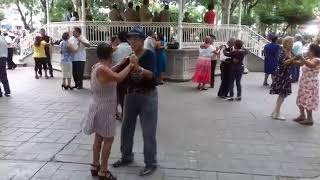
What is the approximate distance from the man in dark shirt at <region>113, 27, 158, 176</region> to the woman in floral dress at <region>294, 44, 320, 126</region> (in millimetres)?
3897

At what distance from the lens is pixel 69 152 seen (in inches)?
233

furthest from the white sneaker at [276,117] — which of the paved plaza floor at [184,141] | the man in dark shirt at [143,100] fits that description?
the man in dark shirt at [143,100]

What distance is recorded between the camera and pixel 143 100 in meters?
4.91

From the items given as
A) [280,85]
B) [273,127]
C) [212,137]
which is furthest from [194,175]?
[280,85]

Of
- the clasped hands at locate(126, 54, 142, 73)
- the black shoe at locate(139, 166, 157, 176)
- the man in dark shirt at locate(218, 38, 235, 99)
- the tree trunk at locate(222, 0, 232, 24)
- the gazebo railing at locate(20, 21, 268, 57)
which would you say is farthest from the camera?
the tree trunk at locate(222, 0, 232, 24)

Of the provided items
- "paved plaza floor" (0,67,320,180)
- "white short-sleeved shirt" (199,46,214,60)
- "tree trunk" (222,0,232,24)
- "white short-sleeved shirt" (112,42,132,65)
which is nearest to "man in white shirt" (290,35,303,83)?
"white short-sleeved shirt" (199,46,214,60)

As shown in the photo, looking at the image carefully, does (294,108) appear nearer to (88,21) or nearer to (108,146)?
(108,146)

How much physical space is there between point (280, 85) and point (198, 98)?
9.26 feet

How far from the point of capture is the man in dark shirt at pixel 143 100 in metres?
4.75

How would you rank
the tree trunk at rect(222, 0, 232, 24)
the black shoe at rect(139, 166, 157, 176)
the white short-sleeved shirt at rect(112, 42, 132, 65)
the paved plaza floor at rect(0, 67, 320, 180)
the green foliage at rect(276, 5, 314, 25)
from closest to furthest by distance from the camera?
1. the black shoe at rect(139, 166, 157, 176)
2. the paved plaza floor at rect(0, 67, 320, 180)
3. the white short-sleeved shirt at rect(112, 42, 132, 65)
4. the tree trunk at rect(222, 0, 232, 24)
5. the green foliage at rect(276, 5, 314, 25)

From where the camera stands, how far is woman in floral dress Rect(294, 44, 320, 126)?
303 inches

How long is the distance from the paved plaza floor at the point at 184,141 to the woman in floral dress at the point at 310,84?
0.38m

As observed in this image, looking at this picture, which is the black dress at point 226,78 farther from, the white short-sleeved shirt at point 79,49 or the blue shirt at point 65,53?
the blue shirt at point 65,53

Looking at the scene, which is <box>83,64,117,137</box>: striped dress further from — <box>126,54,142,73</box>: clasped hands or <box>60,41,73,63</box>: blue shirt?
<box>60,41,73,63</box>: blue shirt
